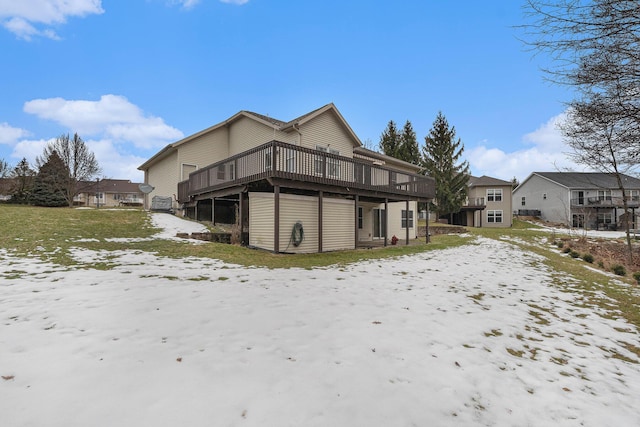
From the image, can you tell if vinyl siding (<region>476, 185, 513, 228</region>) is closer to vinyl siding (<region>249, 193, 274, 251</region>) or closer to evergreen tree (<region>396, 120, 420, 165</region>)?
evergreen tree (<region>396, 120, 420, 165</region>)

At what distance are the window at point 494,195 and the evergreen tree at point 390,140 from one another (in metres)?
13.5

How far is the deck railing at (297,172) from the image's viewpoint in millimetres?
11078

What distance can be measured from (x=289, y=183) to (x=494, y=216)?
36.3 metres

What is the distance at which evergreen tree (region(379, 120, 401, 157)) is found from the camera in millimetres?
39906

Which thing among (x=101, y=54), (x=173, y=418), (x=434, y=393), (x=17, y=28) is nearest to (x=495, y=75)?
(x=434, y=393)

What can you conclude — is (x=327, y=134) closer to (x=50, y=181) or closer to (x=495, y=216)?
(x=50, y=181)

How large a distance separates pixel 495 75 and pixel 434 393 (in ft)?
42.8

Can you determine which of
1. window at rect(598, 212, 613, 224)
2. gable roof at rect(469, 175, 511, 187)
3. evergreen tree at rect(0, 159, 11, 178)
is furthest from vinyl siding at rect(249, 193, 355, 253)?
window at rect(598, 212, 613, 224)

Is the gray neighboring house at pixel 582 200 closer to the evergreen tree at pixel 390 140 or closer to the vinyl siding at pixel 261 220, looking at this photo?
the evergreen tree at pixel 390 140

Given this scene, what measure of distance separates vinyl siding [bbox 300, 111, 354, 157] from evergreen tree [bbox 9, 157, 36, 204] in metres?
32.5

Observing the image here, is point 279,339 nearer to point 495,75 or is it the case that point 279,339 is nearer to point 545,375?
point 545,375

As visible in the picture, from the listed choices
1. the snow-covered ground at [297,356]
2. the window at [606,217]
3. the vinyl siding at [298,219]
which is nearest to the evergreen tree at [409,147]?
the window at [606,217]

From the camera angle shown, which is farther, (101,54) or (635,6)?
(101,54)

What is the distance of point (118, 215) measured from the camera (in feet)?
51.9
